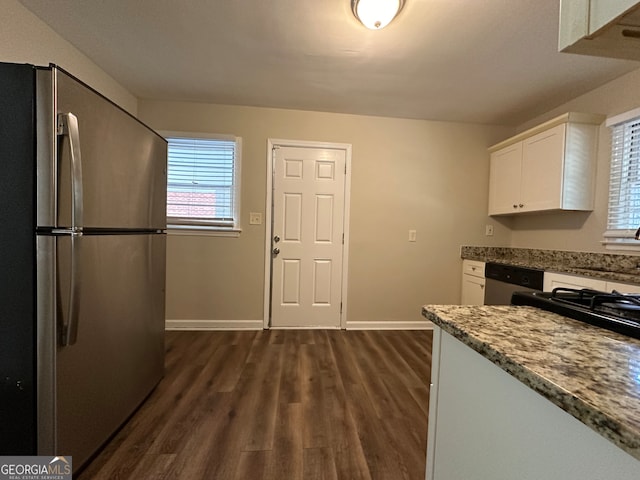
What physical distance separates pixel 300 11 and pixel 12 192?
1715 mm

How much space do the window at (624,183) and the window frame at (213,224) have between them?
3329 millimetres

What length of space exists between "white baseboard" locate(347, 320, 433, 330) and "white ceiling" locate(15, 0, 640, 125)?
237cm

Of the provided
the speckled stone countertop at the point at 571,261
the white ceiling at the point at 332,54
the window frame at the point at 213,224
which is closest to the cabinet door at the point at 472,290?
the speckled stone countertop at the point at 571,261

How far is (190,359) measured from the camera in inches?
98.7

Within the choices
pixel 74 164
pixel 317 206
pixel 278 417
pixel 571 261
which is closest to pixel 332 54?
pixel 317 206

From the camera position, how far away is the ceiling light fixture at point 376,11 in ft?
5.38

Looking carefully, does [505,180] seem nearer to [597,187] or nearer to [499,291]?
[597,187]

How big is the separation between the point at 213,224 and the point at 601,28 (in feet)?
10.3

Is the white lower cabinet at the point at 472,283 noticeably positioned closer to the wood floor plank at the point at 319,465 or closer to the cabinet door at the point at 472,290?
the cabinet door at the point at 472,290

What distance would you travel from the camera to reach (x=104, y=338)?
1427 mm

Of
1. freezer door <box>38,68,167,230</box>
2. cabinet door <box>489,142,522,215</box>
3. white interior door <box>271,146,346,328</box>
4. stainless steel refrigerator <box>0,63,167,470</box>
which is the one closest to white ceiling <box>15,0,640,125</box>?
cabinet door <box>489,142,522,215</box>

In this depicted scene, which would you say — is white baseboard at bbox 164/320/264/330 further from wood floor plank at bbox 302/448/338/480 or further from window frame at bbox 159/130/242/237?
wood floor plank at bbox 302/448/338/480

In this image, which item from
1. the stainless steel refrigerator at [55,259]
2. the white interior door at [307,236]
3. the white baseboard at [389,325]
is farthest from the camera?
the white baseboard at [389,325]

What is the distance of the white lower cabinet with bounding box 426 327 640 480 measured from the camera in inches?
16.6
